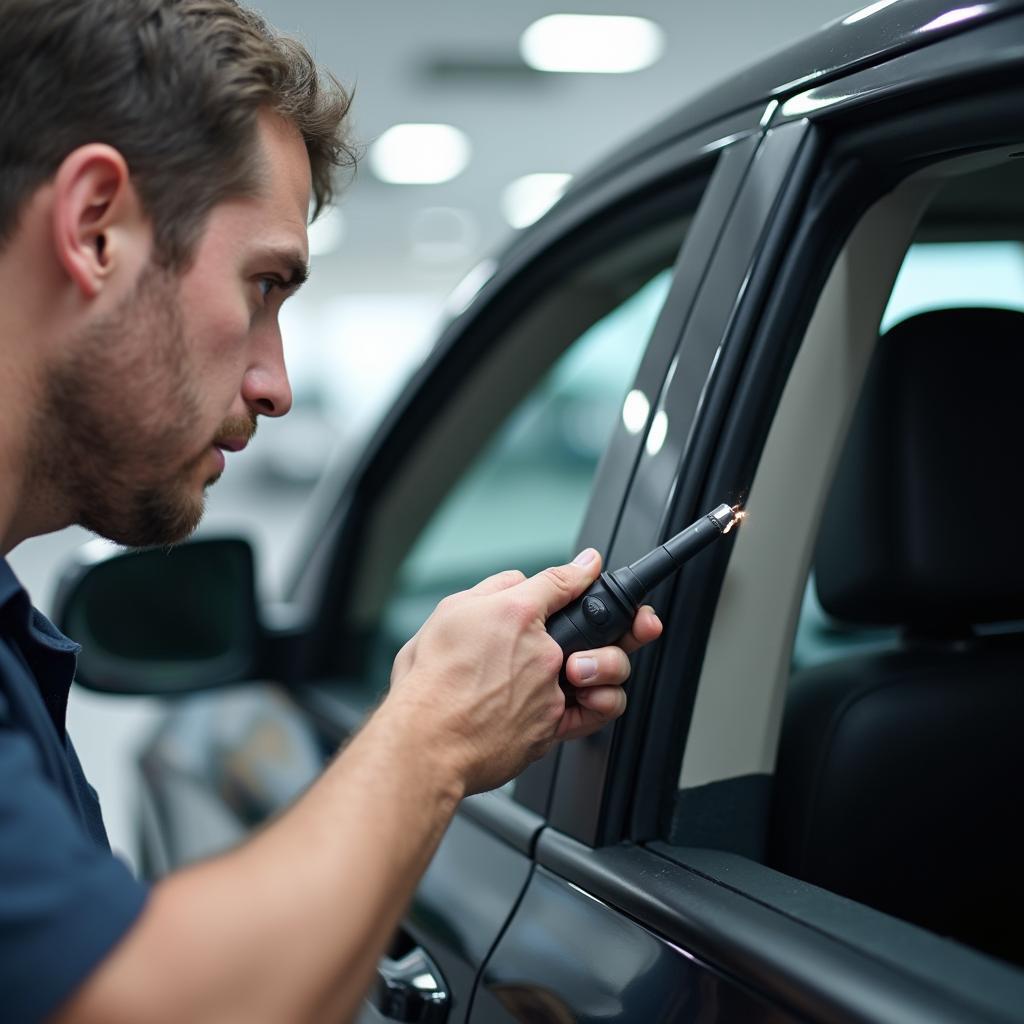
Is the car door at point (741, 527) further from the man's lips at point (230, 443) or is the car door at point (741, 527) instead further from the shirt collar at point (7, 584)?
Answer: the shirt collar at point (7, 584)

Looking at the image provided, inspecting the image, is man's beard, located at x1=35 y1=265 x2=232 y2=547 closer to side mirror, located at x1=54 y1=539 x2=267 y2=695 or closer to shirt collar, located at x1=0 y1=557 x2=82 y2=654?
shirt collar, located at x1=0 y1=557 x2=82 y2=654

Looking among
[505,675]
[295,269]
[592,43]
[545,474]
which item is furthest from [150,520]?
[545,474]

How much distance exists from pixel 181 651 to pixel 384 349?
73.0ft

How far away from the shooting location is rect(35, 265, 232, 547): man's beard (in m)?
0.91

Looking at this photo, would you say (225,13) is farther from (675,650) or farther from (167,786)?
(167,786)

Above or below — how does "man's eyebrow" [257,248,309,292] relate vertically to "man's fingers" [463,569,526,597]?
above

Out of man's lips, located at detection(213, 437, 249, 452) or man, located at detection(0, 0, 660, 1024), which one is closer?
man, located at detection(0, 0, 660, 1024)

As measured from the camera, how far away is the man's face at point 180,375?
3.02 feet

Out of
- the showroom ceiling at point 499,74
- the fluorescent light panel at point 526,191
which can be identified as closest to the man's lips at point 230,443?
the showroom ceiling at point 499,74

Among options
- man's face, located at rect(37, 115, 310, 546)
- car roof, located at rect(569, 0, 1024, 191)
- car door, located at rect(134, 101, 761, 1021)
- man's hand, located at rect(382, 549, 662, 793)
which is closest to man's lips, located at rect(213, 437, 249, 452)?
man's face, located at rect(37, 115, 310, 546)

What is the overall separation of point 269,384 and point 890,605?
71 centimetres

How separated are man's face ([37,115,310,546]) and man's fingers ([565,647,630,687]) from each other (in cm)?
39

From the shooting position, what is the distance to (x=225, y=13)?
106cm

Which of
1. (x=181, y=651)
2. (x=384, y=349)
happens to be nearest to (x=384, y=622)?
(x=181, y=651)
